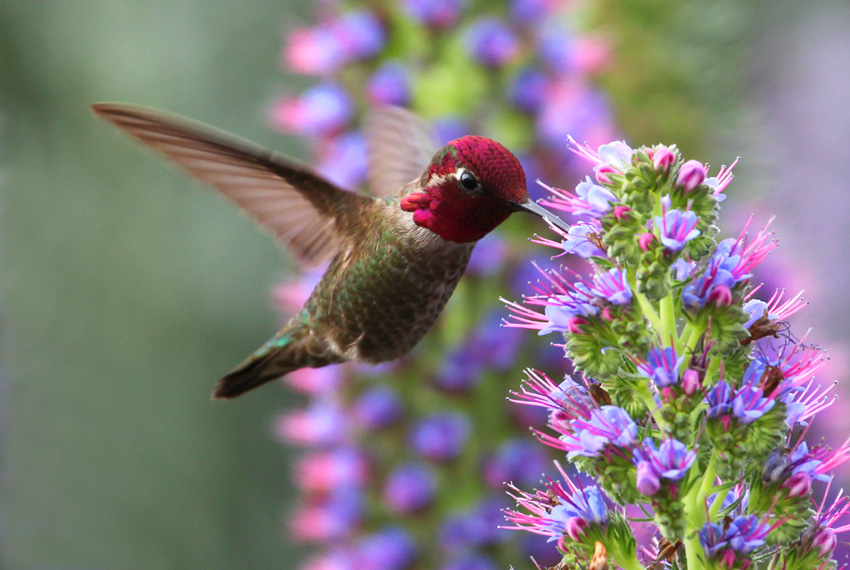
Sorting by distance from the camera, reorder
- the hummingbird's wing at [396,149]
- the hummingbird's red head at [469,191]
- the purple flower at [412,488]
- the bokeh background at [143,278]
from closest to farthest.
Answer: the hummingbird's red head at [469,191], the hummingbird's wing at [396,149], the purple flower at [412,488], the bokeh background at [143,278]

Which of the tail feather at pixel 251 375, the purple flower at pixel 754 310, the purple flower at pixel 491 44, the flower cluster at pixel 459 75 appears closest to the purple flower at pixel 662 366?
the purple flower at pixel 754 310

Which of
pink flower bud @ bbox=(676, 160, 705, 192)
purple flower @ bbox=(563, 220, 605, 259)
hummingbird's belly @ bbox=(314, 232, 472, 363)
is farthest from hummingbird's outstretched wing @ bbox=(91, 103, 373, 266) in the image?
pink flower bud @ bbox=(676, 160, 705, 192)

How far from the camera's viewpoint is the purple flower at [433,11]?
9.21 feet

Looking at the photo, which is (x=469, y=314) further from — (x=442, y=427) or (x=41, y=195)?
(x=41, y=195)

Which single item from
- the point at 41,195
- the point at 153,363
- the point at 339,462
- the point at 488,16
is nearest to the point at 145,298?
the point at 153,363

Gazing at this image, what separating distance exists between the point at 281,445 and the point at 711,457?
139 inches

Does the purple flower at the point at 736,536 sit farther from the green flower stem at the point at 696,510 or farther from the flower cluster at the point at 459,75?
the flower cluster at the point at 459,75

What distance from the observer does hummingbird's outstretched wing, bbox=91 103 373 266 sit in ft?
5.59

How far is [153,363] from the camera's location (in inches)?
183

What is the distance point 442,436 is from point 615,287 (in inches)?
59.2

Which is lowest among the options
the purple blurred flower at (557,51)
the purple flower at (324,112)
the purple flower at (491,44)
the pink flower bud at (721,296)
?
the pink flower bud at (721,296)

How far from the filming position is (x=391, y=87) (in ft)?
9.16

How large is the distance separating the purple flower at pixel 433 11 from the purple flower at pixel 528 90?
0.77 feet

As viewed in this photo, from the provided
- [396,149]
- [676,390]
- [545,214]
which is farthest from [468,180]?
[396,149]
